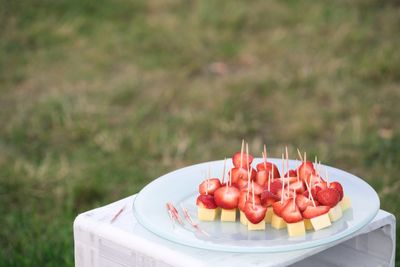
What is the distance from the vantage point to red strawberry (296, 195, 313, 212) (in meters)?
1.79

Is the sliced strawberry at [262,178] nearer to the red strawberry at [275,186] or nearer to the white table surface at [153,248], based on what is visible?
the red strawberry at [275,186]

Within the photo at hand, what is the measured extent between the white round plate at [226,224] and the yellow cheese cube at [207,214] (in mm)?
14

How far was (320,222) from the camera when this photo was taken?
175cm

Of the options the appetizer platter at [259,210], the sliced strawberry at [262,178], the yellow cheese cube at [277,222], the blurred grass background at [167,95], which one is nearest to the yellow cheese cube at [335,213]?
the appetizer platter at [259,210]

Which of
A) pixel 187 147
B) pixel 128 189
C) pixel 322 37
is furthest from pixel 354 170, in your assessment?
pixel 322 37

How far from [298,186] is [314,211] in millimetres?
145

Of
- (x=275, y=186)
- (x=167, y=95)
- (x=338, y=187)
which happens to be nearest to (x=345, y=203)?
(x=338, y=187)

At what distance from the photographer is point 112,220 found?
195 centimetres

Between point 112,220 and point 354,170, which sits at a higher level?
point 112,220

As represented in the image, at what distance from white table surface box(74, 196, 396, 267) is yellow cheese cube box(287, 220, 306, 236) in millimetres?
49

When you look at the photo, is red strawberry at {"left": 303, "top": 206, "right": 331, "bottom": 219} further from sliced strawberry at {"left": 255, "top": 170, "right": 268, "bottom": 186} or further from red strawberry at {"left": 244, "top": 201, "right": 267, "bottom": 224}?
sliced strawberry at {"left": 255, "top": 170, "right": 268, "bottom": 186}

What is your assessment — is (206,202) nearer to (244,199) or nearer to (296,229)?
(244,199)

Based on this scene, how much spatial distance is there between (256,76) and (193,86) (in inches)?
14.2

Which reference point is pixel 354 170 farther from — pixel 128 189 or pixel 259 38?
pixel 259 38
